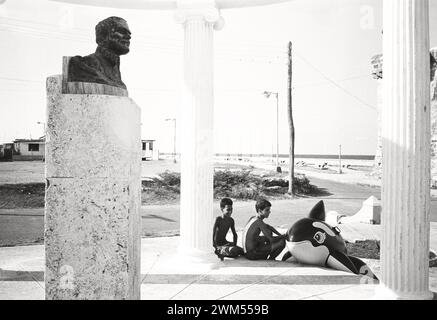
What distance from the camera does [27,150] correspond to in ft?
89.6

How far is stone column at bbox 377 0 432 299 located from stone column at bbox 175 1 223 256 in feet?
13.3

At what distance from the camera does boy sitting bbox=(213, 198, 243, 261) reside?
10.1 meters

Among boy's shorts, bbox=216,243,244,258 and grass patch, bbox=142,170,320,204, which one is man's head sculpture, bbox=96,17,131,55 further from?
grass patch, bbox=142,170,320,204

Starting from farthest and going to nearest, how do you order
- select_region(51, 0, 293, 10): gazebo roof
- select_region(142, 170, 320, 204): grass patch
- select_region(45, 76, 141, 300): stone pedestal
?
1. select_region(142, 170, 320, 204): grass patch
2. select_region(51, 0, 293, 10): gazebo roof
3. select_region(45, 76, 141, 300): stone pedestal

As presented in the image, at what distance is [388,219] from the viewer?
639 centimetres

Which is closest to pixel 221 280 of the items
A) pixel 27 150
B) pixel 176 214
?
pixel 176 214

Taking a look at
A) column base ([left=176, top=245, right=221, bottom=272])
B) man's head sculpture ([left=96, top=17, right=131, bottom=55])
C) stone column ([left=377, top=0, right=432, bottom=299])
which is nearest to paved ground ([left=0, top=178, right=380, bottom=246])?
→ column base ([left=176, top=245, right=221, bottom=272])

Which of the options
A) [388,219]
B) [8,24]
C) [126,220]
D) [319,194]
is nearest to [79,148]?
[126,220]

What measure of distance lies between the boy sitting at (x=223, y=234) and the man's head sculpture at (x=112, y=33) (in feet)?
17.4

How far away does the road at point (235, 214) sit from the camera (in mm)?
19047

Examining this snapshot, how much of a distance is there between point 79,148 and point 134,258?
1.52 metres

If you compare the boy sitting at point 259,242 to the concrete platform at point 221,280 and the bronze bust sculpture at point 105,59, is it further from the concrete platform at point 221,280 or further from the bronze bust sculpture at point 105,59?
the bronze bust sculpture at point 105,59

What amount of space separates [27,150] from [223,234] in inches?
824
